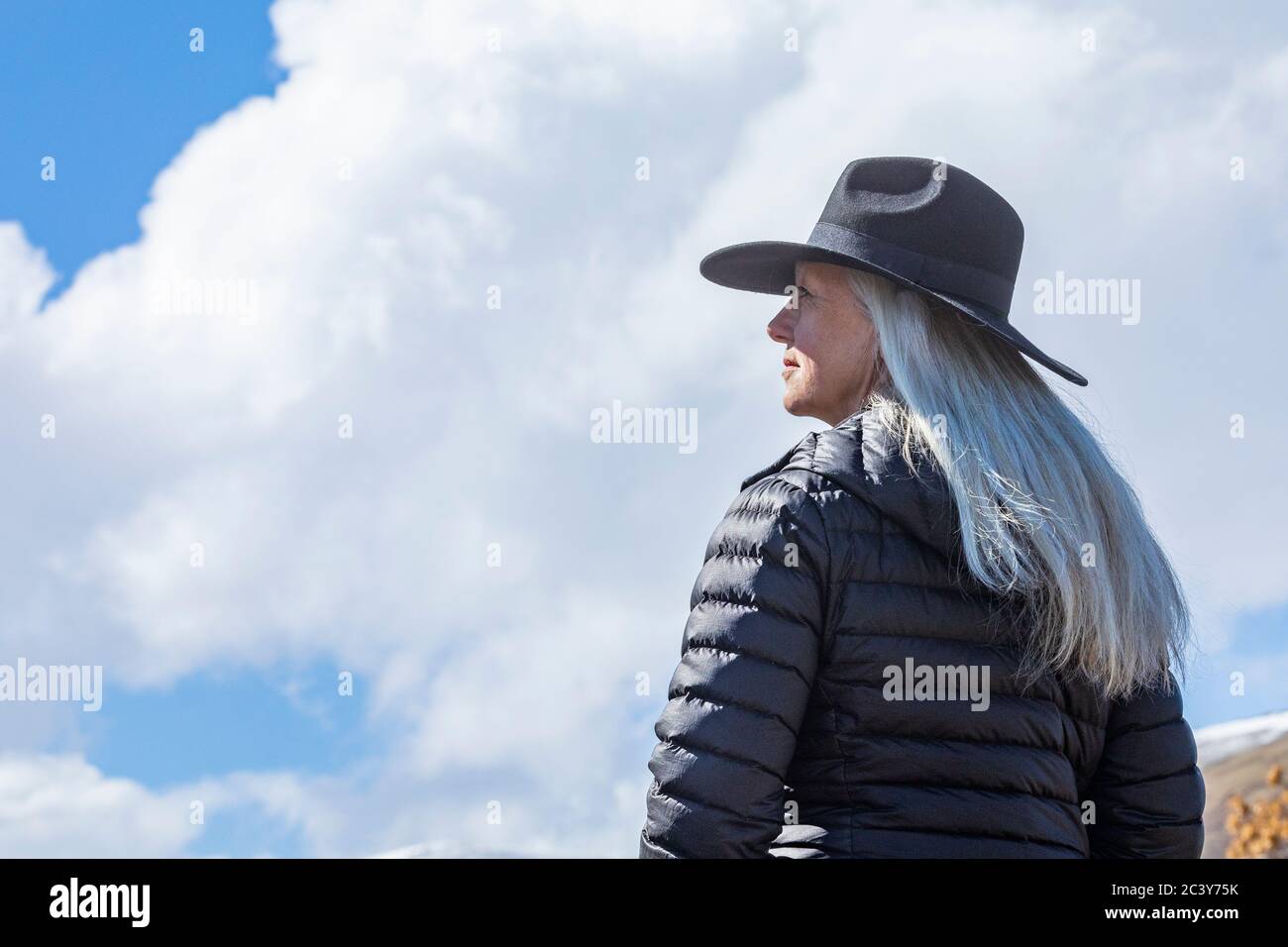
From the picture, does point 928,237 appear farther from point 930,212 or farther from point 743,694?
point 743,694

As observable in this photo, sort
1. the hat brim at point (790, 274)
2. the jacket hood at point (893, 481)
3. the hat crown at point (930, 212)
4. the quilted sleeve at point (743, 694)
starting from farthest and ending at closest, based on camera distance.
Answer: the hat crown at point (930, 212) → the hat brim at point (790, 274) → the jacket hood at point (893, 481) → the quilted sleeve at point (743, 694)

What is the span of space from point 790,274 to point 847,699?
4.18ft

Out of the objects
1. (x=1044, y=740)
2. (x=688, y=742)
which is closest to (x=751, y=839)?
(x=688, y=742)

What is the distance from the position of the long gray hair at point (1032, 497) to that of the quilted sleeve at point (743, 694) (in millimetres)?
310

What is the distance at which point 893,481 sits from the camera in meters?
2.51

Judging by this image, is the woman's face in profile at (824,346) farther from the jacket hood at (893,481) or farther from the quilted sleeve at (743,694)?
the quilted sleeve at (743,694)

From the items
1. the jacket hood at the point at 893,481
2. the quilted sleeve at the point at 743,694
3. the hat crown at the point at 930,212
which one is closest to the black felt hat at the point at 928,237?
the hat crown at the point at 930,212

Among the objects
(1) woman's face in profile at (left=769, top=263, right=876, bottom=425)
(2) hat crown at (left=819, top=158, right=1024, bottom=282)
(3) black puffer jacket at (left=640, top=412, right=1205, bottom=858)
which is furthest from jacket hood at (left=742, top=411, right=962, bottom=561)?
(2) hat crown at (left=819, top=158, right=1024, bottom=282)

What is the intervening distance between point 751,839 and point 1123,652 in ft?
2.86

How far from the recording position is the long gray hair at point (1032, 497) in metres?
2.54

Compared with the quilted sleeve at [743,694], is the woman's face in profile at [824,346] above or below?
above

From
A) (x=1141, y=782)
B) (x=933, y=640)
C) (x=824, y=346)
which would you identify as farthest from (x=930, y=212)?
(x=1141, y=782)
